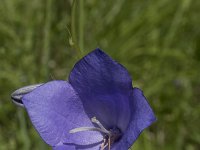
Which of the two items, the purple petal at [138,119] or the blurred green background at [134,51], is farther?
the blurred green background at [134,51]

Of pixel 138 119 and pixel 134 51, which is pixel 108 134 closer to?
pixel 138 119

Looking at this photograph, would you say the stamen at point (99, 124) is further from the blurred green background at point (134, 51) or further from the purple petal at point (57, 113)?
the blurred green background at point (134, 51)

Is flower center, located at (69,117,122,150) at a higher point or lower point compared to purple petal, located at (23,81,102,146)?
lower

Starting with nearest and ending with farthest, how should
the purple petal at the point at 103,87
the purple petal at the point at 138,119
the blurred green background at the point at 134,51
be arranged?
the purple petal at the point at 138,119 < the purple petal at the point at 103,87 < the blurred green background at the point at 134,51

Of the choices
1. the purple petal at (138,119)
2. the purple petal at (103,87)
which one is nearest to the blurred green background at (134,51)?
the purple petal at (103,87)

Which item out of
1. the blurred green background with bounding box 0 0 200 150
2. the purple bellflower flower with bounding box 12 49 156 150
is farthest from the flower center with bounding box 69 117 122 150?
the blurred green background with bounding box 0 0 200 150

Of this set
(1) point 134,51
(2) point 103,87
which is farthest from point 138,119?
(1) point 134,51

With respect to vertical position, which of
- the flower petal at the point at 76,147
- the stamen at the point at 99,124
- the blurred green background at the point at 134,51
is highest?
the stamen at the point at 99,124

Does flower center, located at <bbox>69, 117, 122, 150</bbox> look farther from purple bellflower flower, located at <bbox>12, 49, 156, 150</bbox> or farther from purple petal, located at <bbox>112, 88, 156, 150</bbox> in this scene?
purple petal, located at <bbox>112, 88, 156, 150</bbox>
